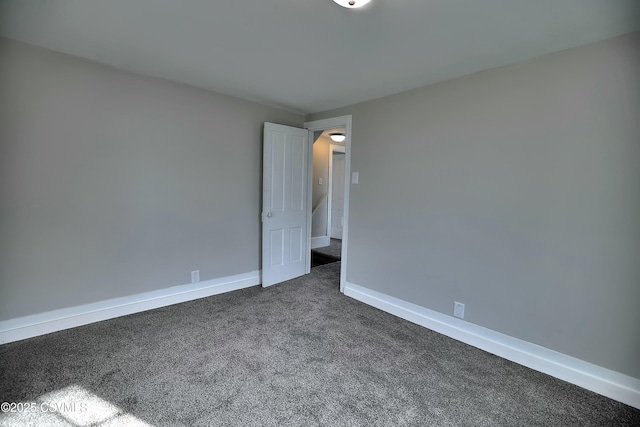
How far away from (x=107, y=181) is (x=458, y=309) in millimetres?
3335

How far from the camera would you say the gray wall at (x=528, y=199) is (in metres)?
1.74

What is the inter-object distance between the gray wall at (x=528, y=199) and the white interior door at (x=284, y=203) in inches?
49.5

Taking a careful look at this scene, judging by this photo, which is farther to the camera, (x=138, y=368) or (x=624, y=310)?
(x=138, y=368)

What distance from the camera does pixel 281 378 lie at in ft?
6.10

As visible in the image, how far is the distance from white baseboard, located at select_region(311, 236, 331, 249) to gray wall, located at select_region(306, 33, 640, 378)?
9.44ft

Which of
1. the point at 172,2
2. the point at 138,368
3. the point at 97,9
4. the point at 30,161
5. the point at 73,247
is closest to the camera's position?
the point at 172,2

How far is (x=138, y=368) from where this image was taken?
75.4 inches

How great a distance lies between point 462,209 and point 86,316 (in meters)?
3.46

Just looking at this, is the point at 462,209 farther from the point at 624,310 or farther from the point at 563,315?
the point at 624,310

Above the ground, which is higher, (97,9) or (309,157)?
(97,9)

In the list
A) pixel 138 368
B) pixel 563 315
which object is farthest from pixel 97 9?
pixel 563 315

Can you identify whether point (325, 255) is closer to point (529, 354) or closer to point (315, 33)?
point (529, 354)

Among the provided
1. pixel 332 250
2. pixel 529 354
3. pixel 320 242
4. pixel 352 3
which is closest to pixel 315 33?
pixel 352 3

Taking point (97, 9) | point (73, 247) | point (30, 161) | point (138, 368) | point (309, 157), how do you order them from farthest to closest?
1. point (309, 157)
2. point (73, 247)
3. point (30, 161)
4. point (138, 368)
5. point (97, 9)
